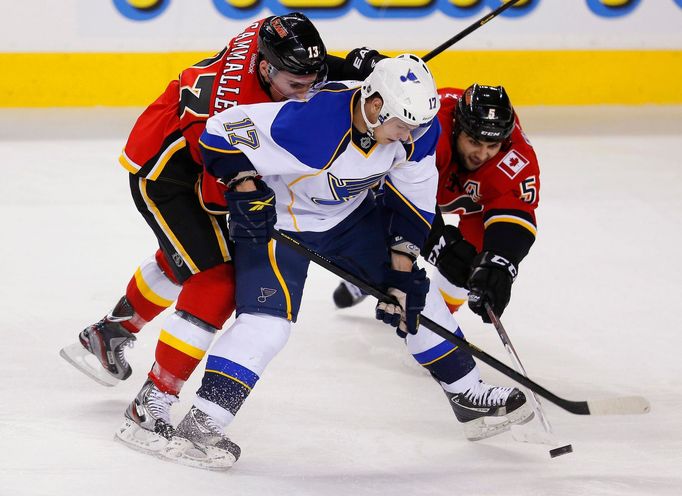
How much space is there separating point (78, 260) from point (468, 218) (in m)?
1.59

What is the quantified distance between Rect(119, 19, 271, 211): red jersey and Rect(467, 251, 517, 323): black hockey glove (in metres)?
0.72

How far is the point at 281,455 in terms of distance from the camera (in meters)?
2.79

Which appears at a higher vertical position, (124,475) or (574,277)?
(574,277)

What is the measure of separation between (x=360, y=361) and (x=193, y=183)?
36.0 inches

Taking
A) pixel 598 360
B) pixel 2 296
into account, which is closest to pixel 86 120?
pixel 2 296

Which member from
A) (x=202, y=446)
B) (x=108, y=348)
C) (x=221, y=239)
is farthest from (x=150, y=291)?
(x=202, y=446)

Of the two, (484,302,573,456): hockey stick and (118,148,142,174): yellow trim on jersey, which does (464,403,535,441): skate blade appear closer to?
(484,302,573,456): hockey stick

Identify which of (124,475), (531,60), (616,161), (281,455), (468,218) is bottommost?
(124,475)

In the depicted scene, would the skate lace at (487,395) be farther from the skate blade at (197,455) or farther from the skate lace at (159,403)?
the skate lace at (159,403)

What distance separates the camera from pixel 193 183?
2893 millimetres

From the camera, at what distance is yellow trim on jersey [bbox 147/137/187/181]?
2863 millimetres

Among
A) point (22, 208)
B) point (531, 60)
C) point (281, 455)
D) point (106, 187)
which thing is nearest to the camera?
point (281, 455)

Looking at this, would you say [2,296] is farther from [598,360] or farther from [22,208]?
[598,360]

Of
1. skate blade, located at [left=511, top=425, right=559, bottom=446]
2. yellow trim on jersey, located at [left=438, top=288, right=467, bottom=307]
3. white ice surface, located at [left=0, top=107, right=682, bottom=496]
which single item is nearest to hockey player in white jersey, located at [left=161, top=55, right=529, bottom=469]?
white ice surface, located at [left=0, top=107, right=682, bottom=496]
